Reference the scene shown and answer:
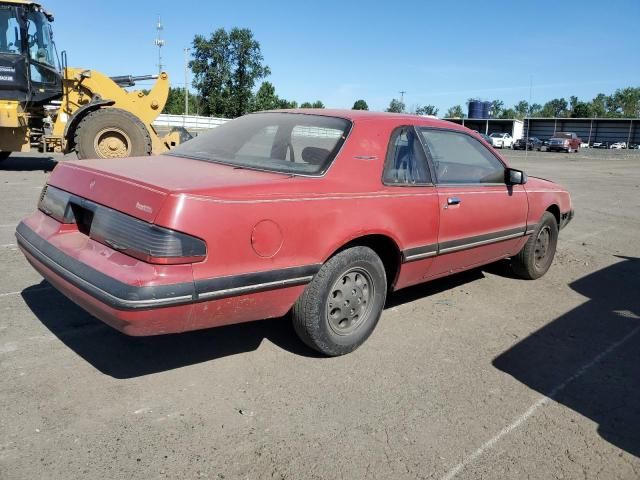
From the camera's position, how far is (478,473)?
2.40 meters

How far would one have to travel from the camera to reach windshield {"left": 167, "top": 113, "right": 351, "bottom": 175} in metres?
3.45

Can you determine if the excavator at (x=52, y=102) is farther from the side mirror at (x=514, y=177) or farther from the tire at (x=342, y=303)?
the tire at (x=342, y=303)

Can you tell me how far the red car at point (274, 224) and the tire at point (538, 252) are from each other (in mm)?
759

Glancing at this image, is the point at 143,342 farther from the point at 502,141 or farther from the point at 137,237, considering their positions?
the point at 502,141

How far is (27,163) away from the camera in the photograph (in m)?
15.1

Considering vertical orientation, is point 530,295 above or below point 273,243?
below

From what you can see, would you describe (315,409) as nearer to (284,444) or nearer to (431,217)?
(284,444)

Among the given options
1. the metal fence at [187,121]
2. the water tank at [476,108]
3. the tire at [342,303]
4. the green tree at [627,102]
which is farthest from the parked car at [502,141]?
the green tree at [627,102]

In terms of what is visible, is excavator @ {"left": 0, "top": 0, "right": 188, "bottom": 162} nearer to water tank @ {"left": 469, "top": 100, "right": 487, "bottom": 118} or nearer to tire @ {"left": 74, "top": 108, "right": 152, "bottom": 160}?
Answer: tire @ {"left": 74, "top": 108, "right": 152, "bottom": 160}

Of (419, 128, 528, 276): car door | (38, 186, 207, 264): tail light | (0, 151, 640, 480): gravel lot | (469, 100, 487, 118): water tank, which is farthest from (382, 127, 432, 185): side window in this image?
(469, 100, 487, 118): water tank

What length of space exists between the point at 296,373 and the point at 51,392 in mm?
1333

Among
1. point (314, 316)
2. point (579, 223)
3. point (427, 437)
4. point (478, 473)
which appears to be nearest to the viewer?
point (478, 473)

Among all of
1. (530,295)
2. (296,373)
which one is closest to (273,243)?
(296,373)

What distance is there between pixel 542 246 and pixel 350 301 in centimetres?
296
